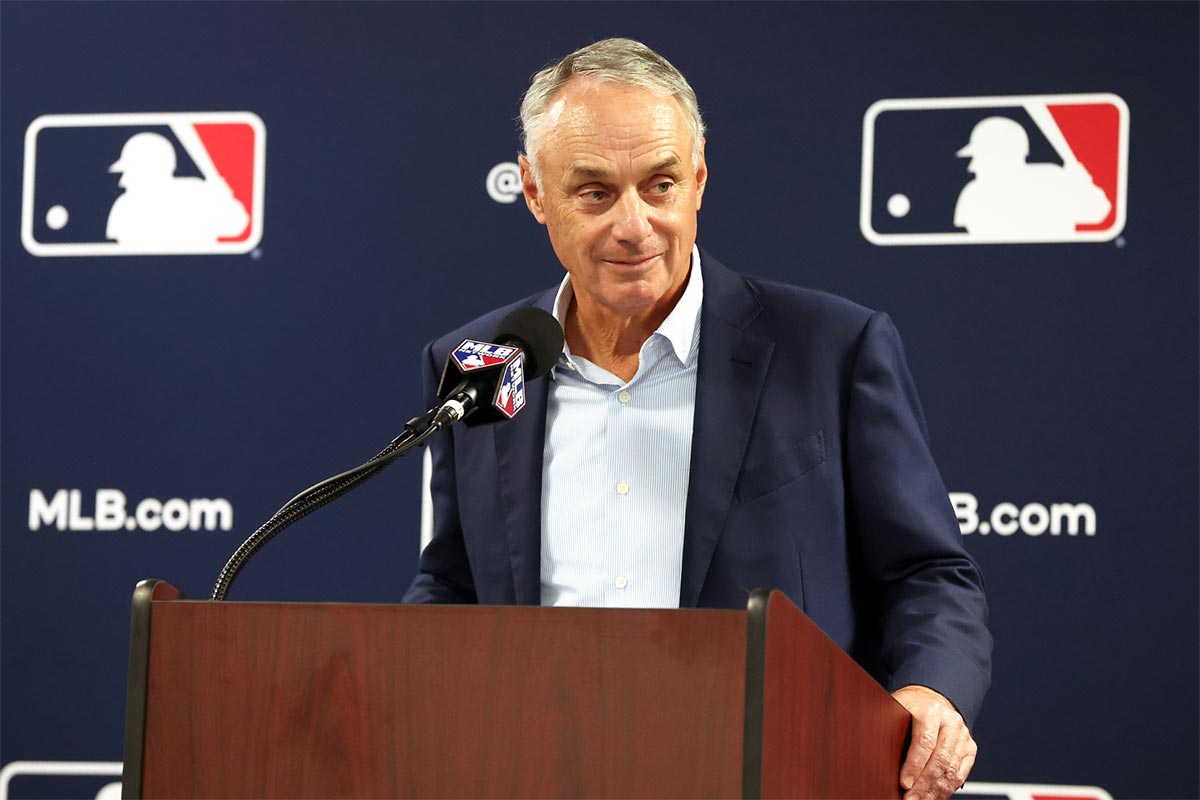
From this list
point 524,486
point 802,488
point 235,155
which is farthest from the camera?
point 235,155

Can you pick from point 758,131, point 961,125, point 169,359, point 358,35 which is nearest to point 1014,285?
point 961,125

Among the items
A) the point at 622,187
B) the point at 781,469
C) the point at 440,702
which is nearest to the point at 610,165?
the point at 622,187

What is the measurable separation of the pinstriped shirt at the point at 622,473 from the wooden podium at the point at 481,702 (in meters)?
0.70

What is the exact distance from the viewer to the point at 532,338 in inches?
66.1

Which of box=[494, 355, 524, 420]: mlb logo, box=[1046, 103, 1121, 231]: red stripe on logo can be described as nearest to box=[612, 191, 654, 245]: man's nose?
box=[494, 355, 524, 420]: mlb logo

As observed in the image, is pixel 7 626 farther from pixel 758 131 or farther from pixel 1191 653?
pixel 1191 653

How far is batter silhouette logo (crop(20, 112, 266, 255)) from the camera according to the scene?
9.65 feet

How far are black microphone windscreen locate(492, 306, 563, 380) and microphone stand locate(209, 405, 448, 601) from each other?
0.82 feet

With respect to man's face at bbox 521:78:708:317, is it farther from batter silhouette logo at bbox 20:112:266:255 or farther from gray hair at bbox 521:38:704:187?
batter silhouette logo at bbox 20:112:266:255

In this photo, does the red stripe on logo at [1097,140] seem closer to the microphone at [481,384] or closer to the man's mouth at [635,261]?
the man's mouth at [635,261]

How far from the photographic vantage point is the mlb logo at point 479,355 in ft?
5.02

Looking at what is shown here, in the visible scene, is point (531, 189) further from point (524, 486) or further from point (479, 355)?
point (479, 355)

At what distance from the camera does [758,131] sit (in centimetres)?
276

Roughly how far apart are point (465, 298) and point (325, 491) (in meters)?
1.43
